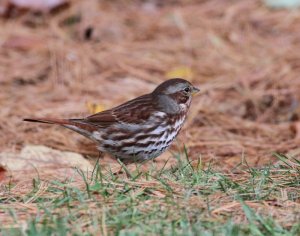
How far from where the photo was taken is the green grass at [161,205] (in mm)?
3979

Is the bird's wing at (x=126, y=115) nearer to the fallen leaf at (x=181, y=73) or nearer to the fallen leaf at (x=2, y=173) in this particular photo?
the fallen leaf at (x=2, y=173)

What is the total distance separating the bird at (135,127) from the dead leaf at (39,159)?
39cm

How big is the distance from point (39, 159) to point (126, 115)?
98 centimetres

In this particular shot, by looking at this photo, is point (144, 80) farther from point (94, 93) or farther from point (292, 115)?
point (292, 115)

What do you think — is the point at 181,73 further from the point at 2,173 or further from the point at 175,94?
the point at 2,173

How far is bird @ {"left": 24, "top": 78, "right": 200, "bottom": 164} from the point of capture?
5895 millimetres

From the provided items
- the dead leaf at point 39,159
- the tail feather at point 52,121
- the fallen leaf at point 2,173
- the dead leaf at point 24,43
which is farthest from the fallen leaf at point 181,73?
the fallen leaf at point 2,173

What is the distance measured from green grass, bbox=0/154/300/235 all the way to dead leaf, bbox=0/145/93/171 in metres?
1.39

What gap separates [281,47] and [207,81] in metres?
1.31

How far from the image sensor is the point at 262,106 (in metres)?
8.40

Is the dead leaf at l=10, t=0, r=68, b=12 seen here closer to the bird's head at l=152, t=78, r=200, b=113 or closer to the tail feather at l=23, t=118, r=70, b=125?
the bird's head at l=152, t=78, r=200, b=113

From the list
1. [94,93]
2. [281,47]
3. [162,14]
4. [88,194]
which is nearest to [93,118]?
[88,194]

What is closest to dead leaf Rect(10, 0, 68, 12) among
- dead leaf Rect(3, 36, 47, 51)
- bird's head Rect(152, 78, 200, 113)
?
dead leaf Rect(3, 36, 47, 51)

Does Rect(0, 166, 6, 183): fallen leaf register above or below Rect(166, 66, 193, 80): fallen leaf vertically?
below
